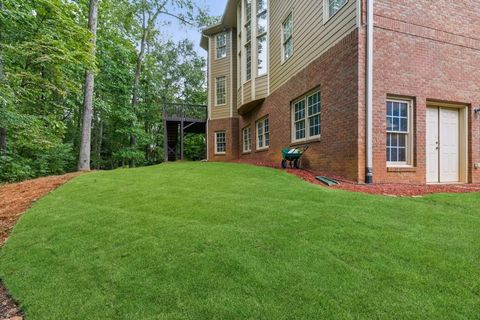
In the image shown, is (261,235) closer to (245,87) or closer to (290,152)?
(290,152)

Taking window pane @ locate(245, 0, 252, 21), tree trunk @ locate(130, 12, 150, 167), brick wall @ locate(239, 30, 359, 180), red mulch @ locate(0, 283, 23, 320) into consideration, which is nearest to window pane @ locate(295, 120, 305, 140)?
brick wall @ locate(239, 30, 359, 180)

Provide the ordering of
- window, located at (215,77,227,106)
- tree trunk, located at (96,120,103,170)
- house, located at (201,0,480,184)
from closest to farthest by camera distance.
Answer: house, located at (201,0,480,184)
window, located at (215,77,227,106)
tree trunk, located at (96,120,103,170)

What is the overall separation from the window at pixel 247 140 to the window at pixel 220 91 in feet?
9.56

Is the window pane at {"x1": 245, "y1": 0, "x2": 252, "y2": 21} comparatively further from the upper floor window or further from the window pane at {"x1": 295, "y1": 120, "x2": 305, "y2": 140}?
the window pane at {"x1": 295, "y1": 120, "x2": 305, "y2": 140}

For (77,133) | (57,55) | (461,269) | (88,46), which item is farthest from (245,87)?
(77,133)

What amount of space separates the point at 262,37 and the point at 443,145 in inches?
317

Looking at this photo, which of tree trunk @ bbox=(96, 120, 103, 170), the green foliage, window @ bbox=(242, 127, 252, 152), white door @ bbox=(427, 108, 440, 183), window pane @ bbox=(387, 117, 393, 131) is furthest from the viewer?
tree trunk @ bbox=(96, 120, 103, 170)

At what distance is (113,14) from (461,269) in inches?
824

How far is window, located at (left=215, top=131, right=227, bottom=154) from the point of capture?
16.2 metres

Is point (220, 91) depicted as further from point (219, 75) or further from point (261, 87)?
point (261, 87)

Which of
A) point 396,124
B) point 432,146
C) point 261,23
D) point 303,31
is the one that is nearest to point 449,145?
point 432,146

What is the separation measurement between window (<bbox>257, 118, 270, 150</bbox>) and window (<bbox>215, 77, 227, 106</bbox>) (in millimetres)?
4596

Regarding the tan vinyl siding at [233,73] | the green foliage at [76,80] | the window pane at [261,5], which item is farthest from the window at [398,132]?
the tan vinyl siding at [233,73]

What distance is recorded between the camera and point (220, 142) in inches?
648
